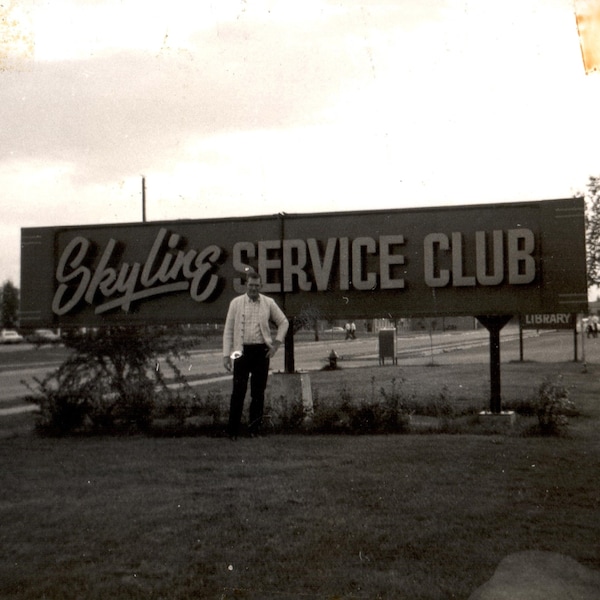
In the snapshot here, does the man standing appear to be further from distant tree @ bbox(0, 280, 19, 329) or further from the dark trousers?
distant tree @ bbox(0, 280, 19, 329)

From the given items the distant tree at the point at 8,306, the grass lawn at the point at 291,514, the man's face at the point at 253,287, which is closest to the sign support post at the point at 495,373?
the grass lawn at the point at 291,514

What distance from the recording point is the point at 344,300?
1231 cm

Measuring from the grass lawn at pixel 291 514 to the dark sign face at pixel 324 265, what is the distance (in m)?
2.36

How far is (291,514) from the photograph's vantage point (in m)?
6.52

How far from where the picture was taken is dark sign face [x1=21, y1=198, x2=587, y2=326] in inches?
457

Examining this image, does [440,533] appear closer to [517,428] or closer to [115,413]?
[517,428]

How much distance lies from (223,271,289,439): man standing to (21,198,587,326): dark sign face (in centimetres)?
178

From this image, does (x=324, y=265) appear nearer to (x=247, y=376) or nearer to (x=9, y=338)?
(x=247, y=376)

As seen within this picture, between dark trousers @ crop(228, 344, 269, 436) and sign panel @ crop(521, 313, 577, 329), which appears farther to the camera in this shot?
sign panel @ crop(521, 313, 577, 329)

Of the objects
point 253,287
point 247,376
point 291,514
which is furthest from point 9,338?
point 291,514

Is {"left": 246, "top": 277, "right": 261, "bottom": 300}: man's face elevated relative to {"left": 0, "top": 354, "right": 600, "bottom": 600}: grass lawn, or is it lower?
elevated

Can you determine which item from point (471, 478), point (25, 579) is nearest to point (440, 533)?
point (471, 478)

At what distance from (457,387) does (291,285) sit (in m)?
9.20

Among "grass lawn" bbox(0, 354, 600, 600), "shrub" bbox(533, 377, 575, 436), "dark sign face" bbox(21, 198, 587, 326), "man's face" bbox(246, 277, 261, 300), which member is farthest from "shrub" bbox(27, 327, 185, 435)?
"shrub" bbox(533, 377, 575, 436)
